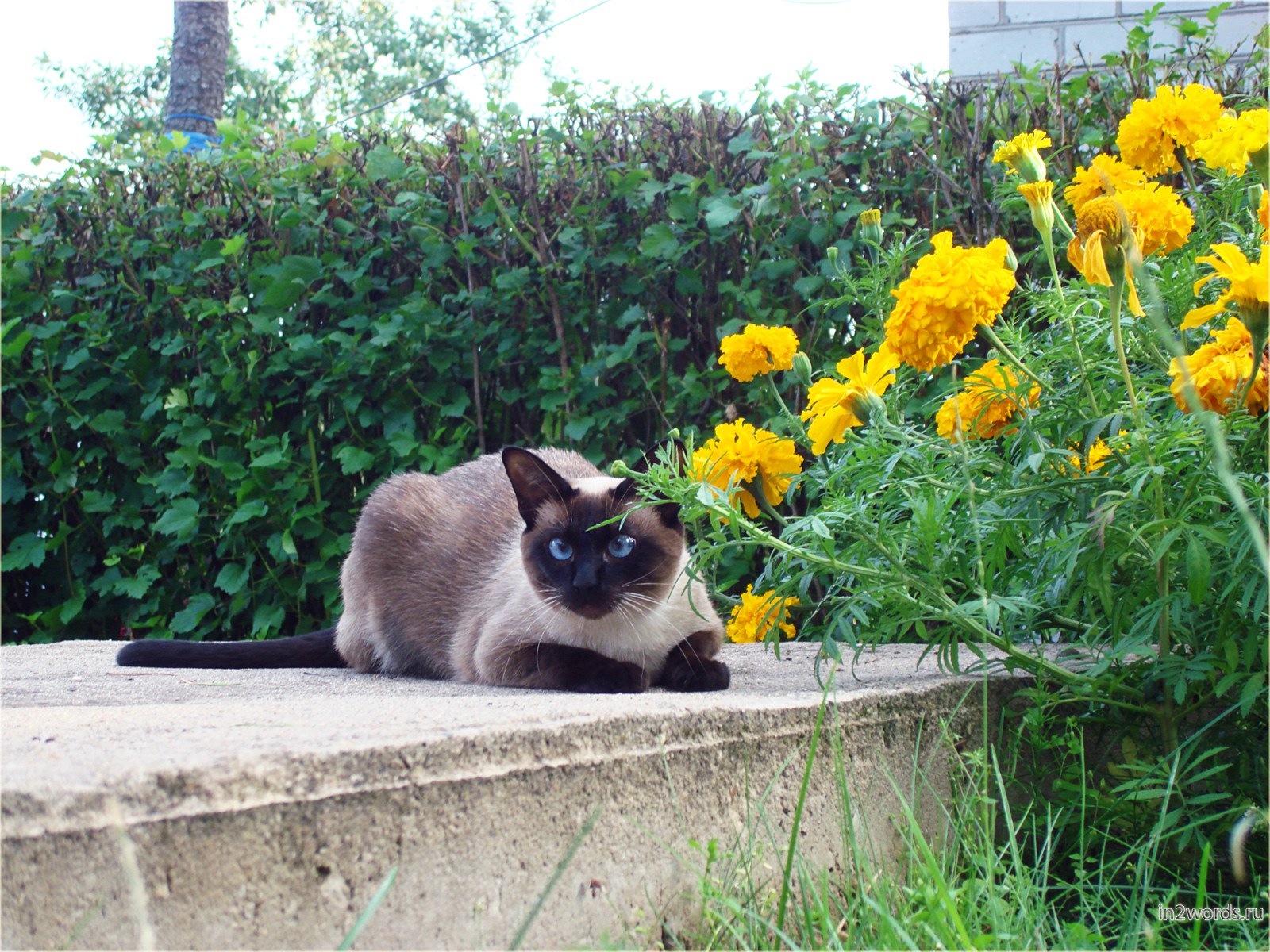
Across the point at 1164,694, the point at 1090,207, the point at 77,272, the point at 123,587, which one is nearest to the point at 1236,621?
the point at 1164,694

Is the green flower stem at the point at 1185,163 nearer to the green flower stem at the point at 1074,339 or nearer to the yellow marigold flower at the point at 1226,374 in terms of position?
the green flower stem at the point at 1074,339

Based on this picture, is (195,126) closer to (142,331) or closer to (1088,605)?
(142,331)

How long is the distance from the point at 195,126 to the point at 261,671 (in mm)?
7694

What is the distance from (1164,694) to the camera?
1.63 m

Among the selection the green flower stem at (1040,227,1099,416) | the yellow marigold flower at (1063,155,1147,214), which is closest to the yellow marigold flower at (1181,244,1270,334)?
the green flower stem at (1040,227,1099,416)

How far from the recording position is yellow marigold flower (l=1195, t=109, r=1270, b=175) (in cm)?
161

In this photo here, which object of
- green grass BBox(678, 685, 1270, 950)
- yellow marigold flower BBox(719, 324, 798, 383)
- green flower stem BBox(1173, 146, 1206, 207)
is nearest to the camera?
green grass BBox(678, 685, 1270, 950)

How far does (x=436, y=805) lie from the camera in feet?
3.65

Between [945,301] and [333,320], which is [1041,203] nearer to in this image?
[945,301]

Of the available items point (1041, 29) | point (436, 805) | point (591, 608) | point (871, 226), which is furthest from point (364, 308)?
point (1041, 29)

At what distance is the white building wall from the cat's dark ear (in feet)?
11.5

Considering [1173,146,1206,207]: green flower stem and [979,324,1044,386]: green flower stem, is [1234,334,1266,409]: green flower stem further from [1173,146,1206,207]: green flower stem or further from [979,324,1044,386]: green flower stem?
[1173,146,1206,207]: green flower stem

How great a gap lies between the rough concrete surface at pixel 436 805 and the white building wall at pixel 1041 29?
13.6 ft

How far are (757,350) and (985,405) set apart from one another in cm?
58
